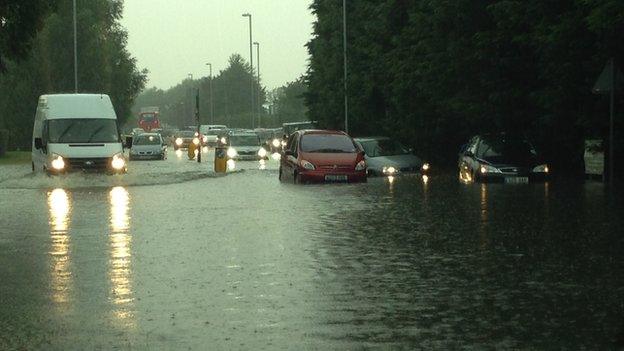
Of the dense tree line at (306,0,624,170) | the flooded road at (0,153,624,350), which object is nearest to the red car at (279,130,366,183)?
the dense tree line at (306,0,624,170)

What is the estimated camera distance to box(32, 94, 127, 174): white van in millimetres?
37281

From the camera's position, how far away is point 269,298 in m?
11.4

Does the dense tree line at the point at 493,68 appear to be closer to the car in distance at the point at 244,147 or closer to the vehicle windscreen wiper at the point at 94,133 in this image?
the vehicle windscreen wiper at the point at 94,133

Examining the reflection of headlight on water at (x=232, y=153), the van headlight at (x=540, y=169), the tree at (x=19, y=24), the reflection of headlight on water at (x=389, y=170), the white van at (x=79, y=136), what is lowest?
the reflection of headlight on water at (x=232, y=153)

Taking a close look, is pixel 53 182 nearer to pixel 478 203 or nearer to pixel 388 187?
pixel 388 187

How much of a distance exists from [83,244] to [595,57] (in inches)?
669

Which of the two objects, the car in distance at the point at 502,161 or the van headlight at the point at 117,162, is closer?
the car in distance at the point at 502,161

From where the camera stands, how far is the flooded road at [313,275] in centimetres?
943

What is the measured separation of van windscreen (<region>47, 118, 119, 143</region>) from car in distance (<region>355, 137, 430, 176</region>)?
8085 millimetres

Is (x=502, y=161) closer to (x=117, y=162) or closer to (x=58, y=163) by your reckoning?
(x=117, y=162)

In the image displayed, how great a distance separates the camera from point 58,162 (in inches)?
1460

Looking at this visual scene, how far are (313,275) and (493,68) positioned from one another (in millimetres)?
25183

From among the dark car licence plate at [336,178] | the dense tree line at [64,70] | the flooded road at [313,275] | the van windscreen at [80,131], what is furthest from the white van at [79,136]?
the dense tree line at [64,70]

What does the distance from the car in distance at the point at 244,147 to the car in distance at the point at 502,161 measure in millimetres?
35489
